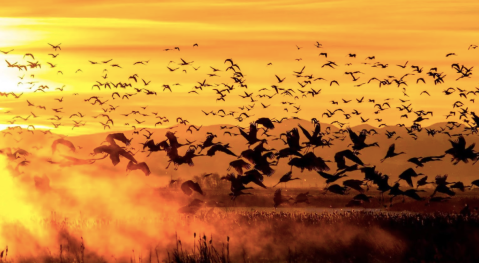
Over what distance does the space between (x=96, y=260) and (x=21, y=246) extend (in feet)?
13.4

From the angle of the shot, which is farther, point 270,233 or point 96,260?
point 270,233

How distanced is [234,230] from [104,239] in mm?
5663

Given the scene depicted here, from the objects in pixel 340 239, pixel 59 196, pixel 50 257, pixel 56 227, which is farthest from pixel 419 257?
pixel 59 196

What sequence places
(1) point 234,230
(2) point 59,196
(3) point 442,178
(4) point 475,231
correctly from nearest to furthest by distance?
(3) point 442,178
(4) point 475,231
(1) point 234,230
(2) point 59,196

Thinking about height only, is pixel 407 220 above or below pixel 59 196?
below

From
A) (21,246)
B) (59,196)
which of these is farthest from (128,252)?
(59,196)

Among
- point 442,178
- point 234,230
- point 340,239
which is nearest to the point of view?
point 442,178

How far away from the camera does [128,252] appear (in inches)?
1070

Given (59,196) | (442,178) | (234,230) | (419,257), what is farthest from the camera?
(59,196)

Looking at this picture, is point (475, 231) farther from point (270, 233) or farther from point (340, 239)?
point (270, 233)

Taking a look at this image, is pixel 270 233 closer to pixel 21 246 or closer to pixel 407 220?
pixel 407 220

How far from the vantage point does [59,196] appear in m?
94.2

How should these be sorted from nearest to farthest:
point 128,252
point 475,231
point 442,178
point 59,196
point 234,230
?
point 442,178 < point 475,231 < point 128,252 < point 234,230 < point 59,196

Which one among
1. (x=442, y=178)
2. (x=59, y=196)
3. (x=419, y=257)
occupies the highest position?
(x=59, y=196)
